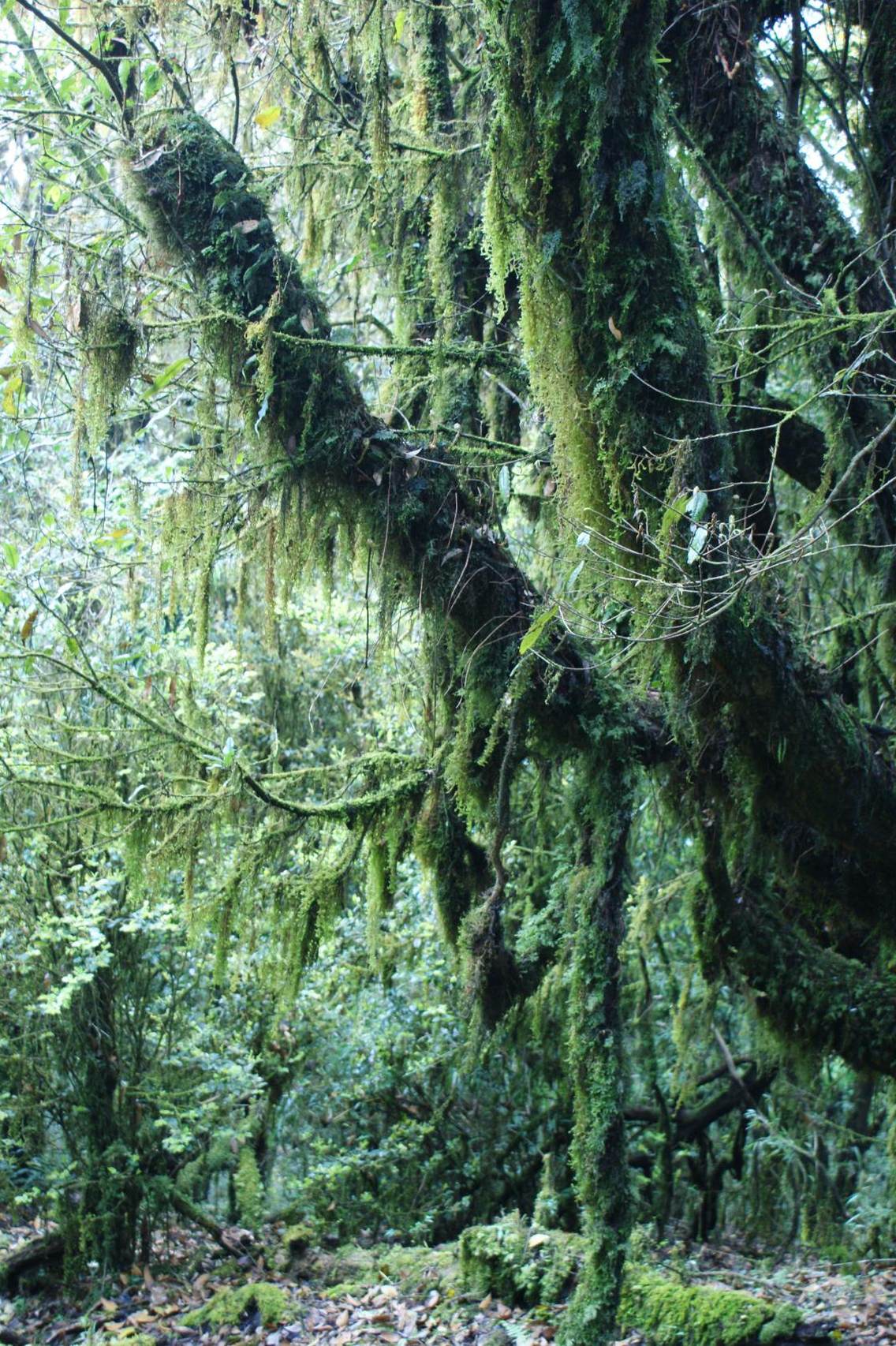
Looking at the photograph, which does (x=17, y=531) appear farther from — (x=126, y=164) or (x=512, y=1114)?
(x=512, y=1114)

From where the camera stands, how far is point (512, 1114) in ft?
28.5

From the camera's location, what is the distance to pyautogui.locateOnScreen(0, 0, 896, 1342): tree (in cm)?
330

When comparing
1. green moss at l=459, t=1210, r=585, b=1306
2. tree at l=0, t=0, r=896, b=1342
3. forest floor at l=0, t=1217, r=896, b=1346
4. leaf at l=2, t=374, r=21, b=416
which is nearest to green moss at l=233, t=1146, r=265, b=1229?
forest floor at l=0, t=1217, r=896, b=1346

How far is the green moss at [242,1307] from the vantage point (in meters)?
6.07

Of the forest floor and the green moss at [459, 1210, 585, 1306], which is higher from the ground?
the green moss at [459, 1210, 585, 1306]

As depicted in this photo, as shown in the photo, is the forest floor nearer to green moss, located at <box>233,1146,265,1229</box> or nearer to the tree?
green moss, located at <box>233,1146,265,1229</box>

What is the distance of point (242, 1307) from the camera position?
618 cm

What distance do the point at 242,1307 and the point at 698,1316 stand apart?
105 inches

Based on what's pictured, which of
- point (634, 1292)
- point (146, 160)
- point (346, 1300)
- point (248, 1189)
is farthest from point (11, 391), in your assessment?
point (248, 1189)

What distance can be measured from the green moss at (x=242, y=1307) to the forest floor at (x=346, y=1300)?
12 millimetres

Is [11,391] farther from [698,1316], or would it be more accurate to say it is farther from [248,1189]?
[248,1189]

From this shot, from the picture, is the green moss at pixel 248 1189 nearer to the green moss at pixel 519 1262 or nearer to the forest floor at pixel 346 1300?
the forest floor at pixel 346 1300

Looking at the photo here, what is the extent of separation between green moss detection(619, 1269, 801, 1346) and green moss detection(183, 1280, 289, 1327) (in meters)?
1.99

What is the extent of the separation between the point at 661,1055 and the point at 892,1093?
3.28 meters
